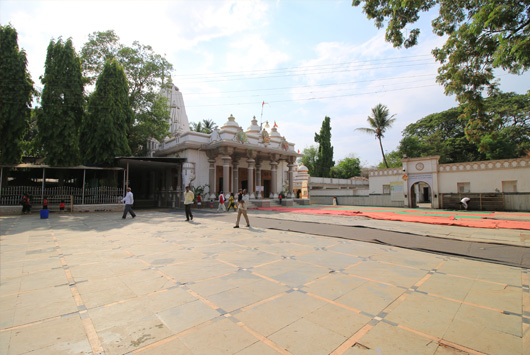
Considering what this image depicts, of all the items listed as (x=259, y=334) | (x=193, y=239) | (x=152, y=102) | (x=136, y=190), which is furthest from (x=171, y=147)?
(x=259, y=334)

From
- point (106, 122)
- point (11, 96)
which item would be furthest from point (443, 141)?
point (11, 96)

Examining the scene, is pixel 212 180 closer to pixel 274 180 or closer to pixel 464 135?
pixel 274 180

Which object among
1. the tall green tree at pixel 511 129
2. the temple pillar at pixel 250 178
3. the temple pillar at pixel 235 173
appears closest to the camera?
the temple pillar at pixel 235 173

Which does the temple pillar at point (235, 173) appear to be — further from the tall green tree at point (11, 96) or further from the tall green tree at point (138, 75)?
the tall green tree at point (11, 96)

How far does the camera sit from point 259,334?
2.37 meters

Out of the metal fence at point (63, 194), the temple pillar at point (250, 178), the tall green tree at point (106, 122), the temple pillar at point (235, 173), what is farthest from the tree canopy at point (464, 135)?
the metal fence at point (63, 194)

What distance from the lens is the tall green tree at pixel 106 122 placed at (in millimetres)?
17109

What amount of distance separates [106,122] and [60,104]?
8.30ft

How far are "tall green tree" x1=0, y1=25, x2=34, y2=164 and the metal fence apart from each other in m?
1.81

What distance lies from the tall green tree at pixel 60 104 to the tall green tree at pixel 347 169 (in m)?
39.2

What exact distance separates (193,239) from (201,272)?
3060 millimetres

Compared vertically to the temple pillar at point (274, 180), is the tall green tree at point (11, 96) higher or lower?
higher

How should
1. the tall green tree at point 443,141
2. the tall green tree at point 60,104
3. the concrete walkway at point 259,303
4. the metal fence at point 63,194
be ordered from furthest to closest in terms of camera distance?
the tall green tree at point 443,141 < the tall green tree at point 60,104 < the metal fence at point 63,194 < the concrete walkway at point 259,303

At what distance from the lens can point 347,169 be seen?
48.1 meters
